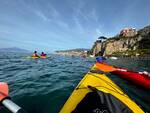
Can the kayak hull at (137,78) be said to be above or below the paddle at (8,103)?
below

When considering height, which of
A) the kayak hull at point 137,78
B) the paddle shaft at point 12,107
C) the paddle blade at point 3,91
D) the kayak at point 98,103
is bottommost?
the kayak hull at point 137,78

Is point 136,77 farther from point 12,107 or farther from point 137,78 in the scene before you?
point 12,107

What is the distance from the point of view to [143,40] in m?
99.3

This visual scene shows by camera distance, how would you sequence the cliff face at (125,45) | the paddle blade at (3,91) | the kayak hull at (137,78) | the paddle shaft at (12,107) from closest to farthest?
the paddle shaft at (12,107), the paddle blade at (3,91), the kayak hull at (137,78), the cliff face at (125,45)

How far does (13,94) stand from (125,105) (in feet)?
19.2

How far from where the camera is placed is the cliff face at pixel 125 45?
97000 mm

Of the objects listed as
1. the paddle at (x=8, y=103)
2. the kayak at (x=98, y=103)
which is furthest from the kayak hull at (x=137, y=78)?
the paddle at (x=8, y=103)

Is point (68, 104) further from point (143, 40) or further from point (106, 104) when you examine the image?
point (143, 40)

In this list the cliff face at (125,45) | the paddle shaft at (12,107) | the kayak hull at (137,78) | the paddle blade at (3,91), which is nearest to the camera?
the paddle shaft at (12,107)

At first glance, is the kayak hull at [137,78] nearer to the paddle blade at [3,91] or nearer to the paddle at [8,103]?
the paddle blade at [3,91]

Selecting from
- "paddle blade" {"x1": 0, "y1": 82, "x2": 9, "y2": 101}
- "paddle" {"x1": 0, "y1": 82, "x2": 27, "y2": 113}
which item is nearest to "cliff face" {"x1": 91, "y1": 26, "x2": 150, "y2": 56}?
"paddle blade" {"x1": 0, "y1": 82, "x2": 9, "y2": 101}

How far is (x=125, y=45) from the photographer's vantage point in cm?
11156

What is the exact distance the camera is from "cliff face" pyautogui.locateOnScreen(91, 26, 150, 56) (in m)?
97.0

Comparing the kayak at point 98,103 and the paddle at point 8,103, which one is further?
the kayak at point 98,103
